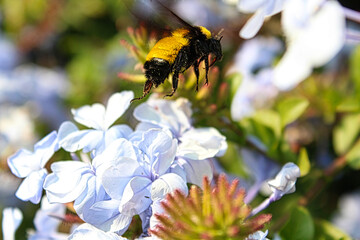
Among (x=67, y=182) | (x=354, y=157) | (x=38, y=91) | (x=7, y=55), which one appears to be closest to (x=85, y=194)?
(x=67, y=182)

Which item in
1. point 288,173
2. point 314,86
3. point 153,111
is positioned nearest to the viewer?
point 288,173

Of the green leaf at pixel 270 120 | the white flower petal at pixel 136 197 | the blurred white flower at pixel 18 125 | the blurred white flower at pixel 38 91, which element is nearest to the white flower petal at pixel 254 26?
the green leaf at pixel 270 120

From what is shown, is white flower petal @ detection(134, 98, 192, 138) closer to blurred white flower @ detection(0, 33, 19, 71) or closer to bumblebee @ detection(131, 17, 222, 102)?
bumblebee @ detection(131, 17, 222, 102)

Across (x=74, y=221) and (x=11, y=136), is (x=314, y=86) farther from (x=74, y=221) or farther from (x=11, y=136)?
(x=11, y=136)

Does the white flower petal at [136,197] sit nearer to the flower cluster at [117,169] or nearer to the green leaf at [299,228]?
the flower cluster at [117,169]

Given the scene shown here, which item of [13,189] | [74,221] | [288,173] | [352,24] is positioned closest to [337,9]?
[288,173]

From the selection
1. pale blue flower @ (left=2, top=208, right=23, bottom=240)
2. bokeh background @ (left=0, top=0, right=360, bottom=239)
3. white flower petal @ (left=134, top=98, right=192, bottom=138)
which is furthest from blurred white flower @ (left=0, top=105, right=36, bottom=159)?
white flower petal @ (left=134, top=98, right=192, bottom=138)

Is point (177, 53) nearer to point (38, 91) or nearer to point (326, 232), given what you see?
point (326, 232)
